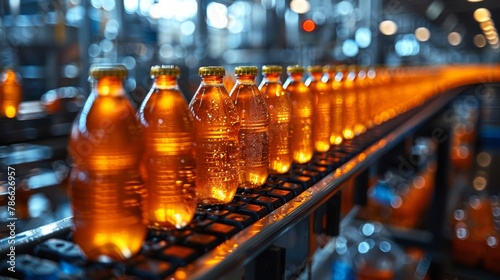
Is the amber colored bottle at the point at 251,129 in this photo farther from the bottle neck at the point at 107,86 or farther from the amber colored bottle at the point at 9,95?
the amber colored bottle at the point at 9,95

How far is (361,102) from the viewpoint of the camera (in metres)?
2.08

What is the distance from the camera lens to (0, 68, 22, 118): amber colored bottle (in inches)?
95.4

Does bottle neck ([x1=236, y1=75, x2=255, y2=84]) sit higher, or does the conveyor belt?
bottle neck ([x1=236, y1=75, x2=255, y2=84])

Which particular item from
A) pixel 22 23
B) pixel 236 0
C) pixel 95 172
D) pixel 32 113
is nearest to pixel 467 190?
pixel 236 0

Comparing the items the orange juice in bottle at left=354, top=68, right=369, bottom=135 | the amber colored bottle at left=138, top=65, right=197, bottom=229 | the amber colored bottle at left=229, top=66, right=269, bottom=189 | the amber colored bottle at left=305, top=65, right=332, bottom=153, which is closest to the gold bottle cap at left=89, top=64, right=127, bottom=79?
the amber colored bottle at left=138, top=65, right=197, bottom=229

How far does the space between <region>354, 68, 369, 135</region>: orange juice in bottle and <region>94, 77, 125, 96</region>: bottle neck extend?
1.43 m

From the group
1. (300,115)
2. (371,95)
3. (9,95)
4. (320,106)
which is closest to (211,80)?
(300,115)

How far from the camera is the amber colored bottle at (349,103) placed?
184cm

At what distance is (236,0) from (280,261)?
212 inches

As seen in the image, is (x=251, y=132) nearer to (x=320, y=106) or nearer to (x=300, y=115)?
(x=300, y=115)

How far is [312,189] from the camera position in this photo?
1.17 metres

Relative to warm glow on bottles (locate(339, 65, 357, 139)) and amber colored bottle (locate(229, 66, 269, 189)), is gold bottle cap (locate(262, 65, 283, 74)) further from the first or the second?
warm glow on bottles (locate(339, 65, 357, 139))

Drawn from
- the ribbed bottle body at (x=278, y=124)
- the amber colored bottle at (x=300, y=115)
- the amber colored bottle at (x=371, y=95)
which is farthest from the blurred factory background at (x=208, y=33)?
the ribbed bottle body at (x=278, y=124)

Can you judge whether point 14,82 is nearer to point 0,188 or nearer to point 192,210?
point 0,188
